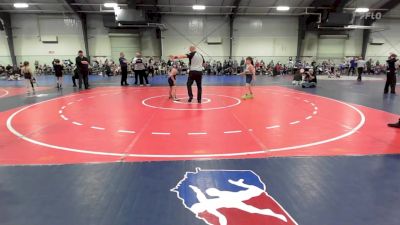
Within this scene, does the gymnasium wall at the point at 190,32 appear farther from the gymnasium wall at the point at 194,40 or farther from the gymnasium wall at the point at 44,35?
the gymnasium wall at the point at 44,35

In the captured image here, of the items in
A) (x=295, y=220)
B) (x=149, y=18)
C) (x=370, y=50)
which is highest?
(x=149, y=18)

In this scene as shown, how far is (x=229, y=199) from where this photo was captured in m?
3.58

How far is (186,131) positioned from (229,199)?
Answer: 10.9 feet

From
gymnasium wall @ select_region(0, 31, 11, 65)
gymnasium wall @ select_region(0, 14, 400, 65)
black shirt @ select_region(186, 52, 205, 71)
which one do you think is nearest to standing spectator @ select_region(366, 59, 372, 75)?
gymnasium wall @ select_region(0, 14, 400, 65)

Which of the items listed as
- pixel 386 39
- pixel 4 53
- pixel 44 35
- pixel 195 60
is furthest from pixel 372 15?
pixel 4 53

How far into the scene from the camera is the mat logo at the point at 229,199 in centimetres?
318

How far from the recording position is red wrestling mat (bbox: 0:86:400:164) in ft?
17.5

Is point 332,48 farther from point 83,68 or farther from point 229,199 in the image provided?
point 229,199

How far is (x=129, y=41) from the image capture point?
101ft

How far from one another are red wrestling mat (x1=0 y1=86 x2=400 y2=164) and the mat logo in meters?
0.88

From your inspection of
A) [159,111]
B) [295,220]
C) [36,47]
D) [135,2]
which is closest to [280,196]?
[295,220]

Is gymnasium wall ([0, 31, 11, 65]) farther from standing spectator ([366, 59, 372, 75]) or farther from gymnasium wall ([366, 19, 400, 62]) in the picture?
gymnasium wall ([366, 19, 400, 62])

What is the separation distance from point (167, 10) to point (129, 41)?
5.10m

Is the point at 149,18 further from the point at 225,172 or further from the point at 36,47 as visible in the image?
the point at 225,172
